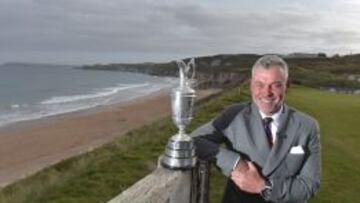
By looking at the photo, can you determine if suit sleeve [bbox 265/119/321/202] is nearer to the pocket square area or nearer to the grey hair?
the pocket square area

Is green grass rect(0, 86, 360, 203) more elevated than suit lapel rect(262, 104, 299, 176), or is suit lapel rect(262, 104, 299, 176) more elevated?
suit lapel rect(262, 104, 299, 176)

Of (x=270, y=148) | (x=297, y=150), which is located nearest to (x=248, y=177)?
(x=270, y=148)

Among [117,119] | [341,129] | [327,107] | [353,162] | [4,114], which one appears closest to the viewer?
[353,162]

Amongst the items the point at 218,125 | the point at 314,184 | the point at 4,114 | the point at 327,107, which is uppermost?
the point at 218,125

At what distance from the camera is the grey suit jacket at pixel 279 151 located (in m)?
3.23

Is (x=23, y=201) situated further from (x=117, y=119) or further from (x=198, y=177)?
(x=117, y=119)

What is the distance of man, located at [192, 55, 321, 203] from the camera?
3.23 metres

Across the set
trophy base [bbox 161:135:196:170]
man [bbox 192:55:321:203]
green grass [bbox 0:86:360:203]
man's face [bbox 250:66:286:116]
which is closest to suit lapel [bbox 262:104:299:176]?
man [bbox 192:55:321:203]

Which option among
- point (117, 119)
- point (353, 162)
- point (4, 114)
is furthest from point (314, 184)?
point (4, 114)

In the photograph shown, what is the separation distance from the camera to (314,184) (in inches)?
128

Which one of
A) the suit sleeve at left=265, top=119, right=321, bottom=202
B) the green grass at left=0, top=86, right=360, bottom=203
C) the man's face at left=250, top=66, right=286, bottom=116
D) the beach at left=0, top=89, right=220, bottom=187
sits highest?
the man's face at left=250, top=66, right=286, bottom=116

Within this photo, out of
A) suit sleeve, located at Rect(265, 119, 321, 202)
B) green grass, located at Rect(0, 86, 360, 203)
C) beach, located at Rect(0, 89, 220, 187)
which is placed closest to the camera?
suit sleeve, located at Rect(265, 119, 321, 202)

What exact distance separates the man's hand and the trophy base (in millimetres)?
275

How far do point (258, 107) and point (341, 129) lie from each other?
13999 millimetres
